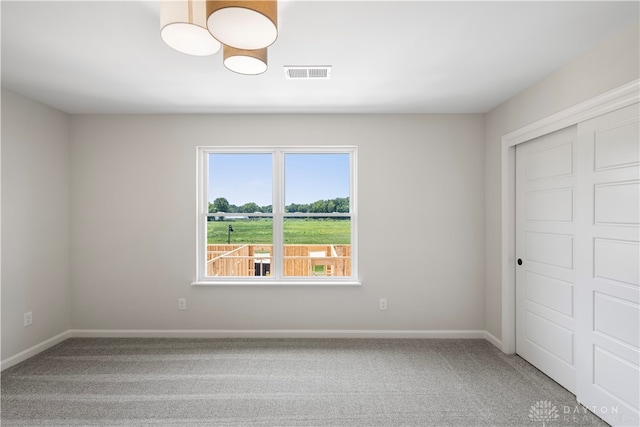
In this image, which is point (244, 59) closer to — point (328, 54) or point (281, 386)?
point (328, 54)

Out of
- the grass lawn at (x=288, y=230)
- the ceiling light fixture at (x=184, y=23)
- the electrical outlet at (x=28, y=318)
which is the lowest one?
the electrical outlet at (x=28, y=318)

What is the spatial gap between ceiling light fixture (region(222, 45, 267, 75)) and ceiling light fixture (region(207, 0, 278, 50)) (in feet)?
0.98

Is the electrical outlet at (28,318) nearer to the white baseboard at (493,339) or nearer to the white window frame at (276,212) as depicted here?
the white window frame at (276,212)

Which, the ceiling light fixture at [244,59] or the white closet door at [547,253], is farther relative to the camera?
the white closet door at [547,253]

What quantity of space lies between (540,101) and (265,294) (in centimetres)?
331

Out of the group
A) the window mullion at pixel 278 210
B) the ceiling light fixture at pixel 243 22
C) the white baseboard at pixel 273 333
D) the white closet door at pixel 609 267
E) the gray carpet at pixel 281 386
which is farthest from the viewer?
the window mullion at pixel 278 210

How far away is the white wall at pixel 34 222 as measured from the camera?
303 cm

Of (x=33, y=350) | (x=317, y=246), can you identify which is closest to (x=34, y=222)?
(x=33, y=350)

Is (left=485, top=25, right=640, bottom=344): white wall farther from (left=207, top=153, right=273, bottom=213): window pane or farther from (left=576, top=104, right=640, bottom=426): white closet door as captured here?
(left=207, top=153, right=273, bottom=213): window pane

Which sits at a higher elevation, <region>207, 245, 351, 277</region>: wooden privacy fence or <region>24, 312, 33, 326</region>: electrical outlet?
<region>207, 245, 351, 277</region>: wooden privacy fence

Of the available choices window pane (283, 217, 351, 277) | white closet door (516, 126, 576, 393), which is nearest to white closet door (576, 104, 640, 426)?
white closet door (516, 126, 576, 393)

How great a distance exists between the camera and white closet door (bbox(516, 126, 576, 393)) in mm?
2619

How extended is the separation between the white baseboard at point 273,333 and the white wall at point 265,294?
0.18ft

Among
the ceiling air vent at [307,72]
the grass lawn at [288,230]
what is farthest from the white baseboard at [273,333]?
the ceiling air vent at [307,72]
